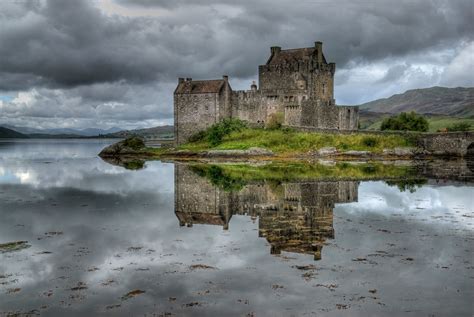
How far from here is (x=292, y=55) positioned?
205 feet

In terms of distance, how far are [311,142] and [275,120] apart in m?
6.62

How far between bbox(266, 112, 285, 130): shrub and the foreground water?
34764 millimetres

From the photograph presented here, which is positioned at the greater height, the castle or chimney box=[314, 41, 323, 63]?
chimney box=[314, 41, 323, 63]

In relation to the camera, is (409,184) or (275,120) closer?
(409,184)

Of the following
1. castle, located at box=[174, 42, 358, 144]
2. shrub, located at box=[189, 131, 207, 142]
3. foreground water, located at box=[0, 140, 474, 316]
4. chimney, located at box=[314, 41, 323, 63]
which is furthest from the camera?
chimney, located at box=[314, 41, 323, 63]

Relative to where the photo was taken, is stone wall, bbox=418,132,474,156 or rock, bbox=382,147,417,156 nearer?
rock, bbox=382,147,417,156

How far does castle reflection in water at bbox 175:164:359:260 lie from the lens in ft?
45.2

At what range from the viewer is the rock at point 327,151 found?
52.9 meters

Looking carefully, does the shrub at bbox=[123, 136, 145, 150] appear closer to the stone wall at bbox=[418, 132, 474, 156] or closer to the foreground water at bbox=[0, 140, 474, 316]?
the stone wall at bbox=[418, 132, 474, 156]

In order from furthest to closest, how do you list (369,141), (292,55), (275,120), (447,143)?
(292,55)
(275,120)
(447,143)
(369,141)

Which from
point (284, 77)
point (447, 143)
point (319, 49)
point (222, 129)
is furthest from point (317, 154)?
point (319, 49)

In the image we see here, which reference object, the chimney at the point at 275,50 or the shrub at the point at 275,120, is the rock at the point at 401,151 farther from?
the chimney at the point at 275,50

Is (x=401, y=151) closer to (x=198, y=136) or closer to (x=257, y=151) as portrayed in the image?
(x=257, y=151)

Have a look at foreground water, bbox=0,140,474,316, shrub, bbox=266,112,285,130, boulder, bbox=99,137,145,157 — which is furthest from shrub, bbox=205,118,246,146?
foreground water, bbox=0,140,474,316
